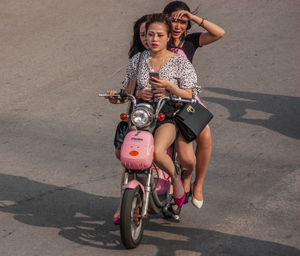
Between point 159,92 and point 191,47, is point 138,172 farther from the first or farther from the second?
point 191,47

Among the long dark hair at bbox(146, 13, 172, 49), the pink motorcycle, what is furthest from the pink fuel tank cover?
the long dark hair at bbox(146, 13, 172, 49)

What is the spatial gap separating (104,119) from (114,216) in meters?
3.63

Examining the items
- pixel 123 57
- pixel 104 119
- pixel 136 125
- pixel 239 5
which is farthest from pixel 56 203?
pixel 239 5

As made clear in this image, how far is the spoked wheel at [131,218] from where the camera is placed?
5352mm

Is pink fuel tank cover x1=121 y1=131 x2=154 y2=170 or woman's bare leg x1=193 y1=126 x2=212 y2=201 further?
woman's bare leg x1=193 y1=126 x2=212 y2=201

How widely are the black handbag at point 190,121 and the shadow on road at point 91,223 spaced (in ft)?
2.93

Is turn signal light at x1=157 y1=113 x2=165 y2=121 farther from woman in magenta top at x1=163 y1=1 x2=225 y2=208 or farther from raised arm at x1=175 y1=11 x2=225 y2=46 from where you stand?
raised arm at x1=175 y1=11 x2=225 y2=46

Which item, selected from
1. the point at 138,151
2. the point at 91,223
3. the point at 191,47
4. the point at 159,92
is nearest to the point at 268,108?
the point at 191,47

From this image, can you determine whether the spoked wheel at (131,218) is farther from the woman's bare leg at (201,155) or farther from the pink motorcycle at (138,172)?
the woman's bare leg at (201,155)

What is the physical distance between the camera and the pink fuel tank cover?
5402 mm

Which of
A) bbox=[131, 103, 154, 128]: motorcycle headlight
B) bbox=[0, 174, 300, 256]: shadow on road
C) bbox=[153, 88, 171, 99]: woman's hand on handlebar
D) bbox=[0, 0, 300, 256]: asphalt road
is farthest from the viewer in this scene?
bbox=[0, 0, 300, 256]: asphalt road

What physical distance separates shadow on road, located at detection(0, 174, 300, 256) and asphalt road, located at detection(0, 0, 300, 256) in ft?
0.06

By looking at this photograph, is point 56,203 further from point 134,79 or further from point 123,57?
point 123,57

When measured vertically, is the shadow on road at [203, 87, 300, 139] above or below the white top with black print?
below
